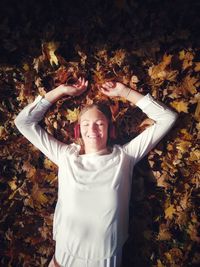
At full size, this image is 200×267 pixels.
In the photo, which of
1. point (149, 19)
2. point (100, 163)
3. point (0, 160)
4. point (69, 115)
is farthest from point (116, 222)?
point (149, 19)

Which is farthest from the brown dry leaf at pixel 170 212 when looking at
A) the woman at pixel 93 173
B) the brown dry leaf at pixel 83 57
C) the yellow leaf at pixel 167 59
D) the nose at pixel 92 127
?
the brown dry leaf at pixel 83 57

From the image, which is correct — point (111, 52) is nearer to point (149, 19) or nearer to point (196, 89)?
point (149, 19)

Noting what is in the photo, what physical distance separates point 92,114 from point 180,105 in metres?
0.86

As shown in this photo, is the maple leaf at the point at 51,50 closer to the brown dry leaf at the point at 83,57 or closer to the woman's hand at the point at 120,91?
the brown dry leaf at the point at 83,57

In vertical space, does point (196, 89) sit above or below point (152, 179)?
above

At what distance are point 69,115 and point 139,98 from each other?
0.75m

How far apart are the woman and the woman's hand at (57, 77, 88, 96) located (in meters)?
0.01

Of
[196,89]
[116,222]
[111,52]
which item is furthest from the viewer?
[111,52]

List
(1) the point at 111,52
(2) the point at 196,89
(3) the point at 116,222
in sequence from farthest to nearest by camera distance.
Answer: (1) the point at 111,52, (2) the point at 196,89, (3) the point at 116,222

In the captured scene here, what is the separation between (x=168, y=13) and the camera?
282cm

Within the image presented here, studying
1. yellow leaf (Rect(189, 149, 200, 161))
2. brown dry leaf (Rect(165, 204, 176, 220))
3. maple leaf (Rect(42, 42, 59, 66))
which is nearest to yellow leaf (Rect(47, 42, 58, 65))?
maple leaf (Rect(42, 42, 59, 66))

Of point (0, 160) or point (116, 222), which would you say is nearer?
point (116, 222)

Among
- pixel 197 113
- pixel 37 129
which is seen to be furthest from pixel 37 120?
pixel 197 113

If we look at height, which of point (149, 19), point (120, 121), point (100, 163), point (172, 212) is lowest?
point (172, 212)
